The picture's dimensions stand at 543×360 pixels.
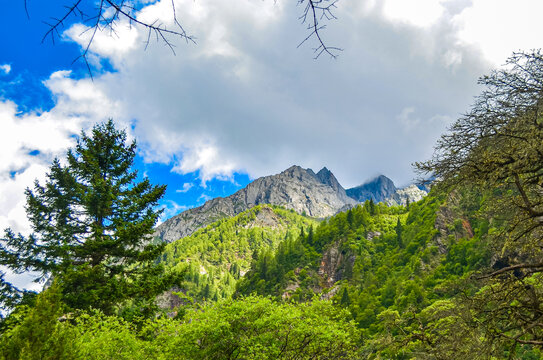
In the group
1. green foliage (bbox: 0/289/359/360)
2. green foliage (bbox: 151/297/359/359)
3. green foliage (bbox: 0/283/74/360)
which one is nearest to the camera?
green foliage (bbox: 0/283/74/360)

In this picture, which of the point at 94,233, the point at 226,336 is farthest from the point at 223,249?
the point at 226,336

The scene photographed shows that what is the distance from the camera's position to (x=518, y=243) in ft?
17.6

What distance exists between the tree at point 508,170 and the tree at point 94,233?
10620mm

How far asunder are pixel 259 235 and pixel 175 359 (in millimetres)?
185369

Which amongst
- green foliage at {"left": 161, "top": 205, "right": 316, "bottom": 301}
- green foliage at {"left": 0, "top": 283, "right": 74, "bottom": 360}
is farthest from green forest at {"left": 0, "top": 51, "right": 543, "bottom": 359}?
green foliage at {"left": 161, "top": 205, "right": 316, "bottom": 301}

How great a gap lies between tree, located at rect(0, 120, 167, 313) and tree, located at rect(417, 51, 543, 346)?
10620mm

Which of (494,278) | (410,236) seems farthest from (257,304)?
(410,236)

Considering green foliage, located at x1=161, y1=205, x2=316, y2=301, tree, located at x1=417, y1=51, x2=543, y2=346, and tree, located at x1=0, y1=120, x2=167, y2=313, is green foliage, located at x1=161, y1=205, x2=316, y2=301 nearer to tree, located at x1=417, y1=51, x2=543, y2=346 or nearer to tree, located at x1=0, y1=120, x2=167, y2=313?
tree, located at x1=0, y1=120, x2=167, y2=313

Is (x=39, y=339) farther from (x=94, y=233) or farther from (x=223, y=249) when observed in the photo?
(x=223, y=249)

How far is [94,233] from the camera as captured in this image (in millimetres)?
11391

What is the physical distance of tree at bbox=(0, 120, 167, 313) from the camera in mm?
10438

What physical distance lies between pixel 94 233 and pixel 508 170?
42.2 ft

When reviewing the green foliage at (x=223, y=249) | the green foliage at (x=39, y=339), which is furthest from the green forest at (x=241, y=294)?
the green foliage at (x=223, y=249)

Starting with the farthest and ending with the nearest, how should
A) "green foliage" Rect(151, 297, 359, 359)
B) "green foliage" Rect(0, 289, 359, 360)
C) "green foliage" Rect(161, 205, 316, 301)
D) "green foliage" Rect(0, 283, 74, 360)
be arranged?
"green foliage" Rect(161, 205, 316, 301)
"green foliage" Rect(151, 297, 359, 359)
"green foliage" Rect(0, 289, 359, 360)
"green foliage" Rect(0, 283, 74, 360)
